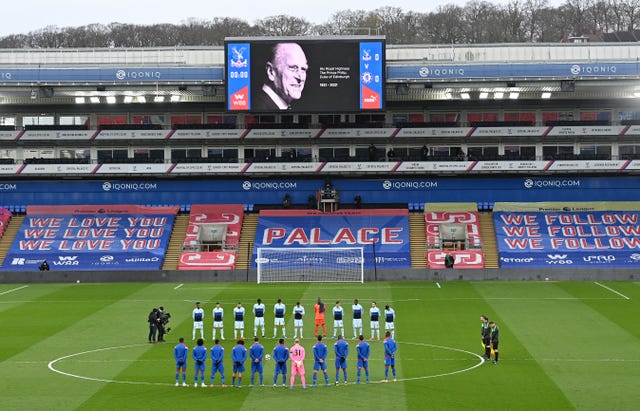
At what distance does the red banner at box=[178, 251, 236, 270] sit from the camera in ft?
212

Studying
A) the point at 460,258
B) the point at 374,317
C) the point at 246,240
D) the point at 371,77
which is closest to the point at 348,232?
the point at 246,240

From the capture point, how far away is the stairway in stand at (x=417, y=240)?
212 ft

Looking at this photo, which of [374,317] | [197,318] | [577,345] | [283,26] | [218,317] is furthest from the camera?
[283,26]

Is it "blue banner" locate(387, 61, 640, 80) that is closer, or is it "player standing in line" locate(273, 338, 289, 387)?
"player standing in line" locate(273, 338, 289, 387)

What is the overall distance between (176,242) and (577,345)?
37.0 m

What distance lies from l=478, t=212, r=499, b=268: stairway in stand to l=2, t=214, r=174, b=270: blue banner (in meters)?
22.0

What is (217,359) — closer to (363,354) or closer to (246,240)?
(363,354)

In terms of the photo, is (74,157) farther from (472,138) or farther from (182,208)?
(472,138)

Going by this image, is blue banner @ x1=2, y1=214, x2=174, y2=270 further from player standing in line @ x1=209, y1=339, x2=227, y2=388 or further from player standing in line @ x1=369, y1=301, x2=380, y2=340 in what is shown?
player standing in line @ x1=209, y1=339, x2=227, y2=388

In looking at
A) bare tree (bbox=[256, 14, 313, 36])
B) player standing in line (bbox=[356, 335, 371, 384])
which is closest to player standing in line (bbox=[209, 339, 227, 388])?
player standing in line (bbox=[356, 335, 371, 384])

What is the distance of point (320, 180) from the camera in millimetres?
73625

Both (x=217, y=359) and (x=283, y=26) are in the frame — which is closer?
(x=217, y=359)

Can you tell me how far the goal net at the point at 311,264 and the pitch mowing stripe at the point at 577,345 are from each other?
1316 cm

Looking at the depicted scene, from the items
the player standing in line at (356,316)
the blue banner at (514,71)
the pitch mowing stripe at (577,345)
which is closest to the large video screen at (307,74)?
the blue banner at (514,71)
